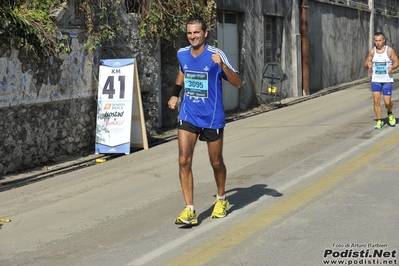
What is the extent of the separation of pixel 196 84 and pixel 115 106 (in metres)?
5.90

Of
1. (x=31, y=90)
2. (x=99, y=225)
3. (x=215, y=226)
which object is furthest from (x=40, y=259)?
(x=31, y=90)

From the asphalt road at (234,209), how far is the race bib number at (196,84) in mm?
1306

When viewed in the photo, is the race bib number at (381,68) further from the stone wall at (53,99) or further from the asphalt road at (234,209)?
the stone wall at (53,99)

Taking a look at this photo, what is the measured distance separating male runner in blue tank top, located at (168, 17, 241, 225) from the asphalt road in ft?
1.60

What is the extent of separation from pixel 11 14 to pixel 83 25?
2041 millimetres

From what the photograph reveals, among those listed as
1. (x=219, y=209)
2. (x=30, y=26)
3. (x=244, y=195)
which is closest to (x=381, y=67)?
(x=244, y=195)

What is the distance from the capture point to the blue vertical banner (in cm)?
1312

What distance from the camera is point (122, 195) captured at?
9562 mm

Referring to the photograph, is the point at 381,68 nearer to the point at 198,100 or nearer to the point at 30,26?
the point at 30,26

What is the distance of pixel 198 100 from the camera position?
762 centimetres

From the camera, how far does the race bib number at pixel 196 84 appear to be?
24.8 feet

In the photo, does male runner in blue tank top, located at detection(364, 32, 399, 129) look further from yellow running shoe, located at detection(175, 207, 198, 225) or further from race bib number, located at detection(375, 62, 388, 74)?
yellow running shoe, located at detection(175, 207, 198, 225)

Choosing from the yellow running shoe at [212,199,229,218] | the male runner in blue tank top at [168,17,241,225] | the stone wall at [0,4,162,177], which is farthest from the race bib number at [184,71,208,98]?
the stone wall at [0,4,162,177]

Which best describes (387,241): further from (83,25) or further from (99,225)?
(83,25)
